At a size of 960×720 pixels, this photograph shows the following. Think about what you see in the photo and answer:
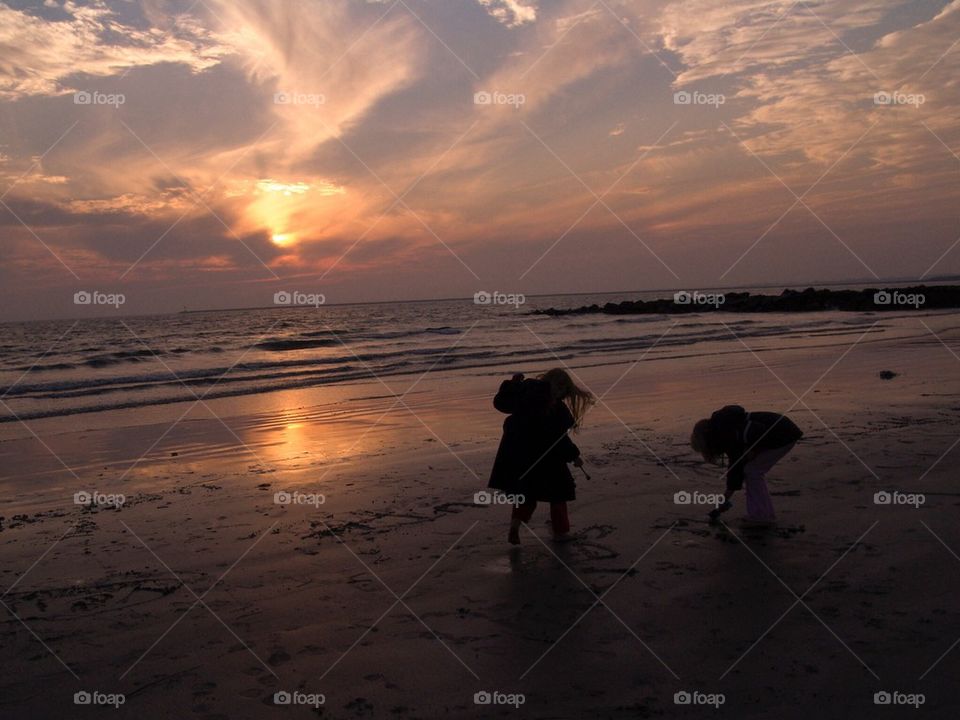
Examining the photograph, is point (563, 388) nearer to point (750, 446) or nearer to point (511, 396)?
point (511, 396)

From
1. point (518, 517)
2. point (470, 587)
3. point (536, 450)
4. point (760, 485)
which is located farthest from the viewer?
point (760, 485)

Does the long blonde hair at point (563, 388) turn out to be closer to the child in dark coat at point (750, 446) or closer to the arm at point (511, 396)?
the arm at point (511, 396)

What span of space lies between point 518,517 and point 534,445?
0.60 metres

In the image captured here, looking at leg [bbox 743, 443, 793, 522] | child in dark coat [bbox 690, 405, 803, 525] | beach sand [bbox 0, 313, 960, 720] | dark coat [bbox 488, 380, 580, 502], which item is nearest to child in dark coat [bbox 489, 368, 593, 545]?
dark coat [bbox 488, 380, 580, 502]

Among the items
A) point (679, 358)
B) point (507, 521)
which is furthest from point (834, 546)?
point (679, 358)

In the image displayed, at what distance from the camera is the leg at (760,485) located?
6.23 metres

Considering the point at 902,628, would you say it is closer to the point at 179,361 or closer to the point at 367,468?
the point at 367,468

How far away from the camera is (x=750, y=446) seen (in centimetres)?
620

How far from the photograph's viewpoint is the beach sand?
12.5 feet

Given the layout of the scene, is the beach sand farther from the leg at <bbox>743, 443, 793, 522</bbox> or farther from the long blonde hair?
the long blonde hair

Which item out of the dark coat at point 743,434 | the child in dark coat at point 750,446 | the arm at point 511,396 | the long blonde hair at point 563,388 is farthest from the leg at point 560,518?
the dark coat at point 743,434

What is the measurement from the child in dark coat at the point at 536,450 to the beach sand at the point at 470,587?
1.10ft

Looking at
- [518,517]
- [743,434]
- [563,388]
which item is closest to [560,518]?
[518,517]

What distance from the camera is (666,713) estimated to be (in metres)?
3.55
